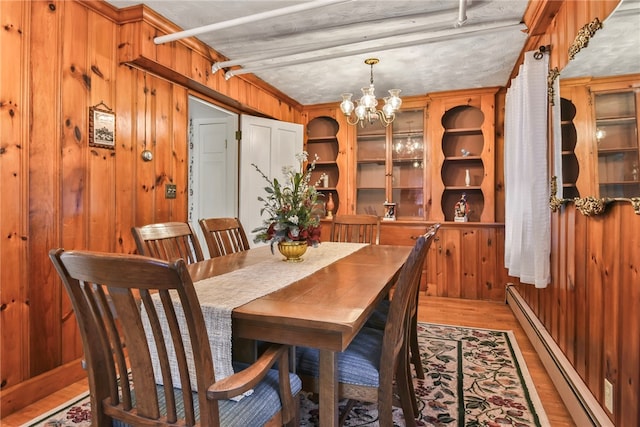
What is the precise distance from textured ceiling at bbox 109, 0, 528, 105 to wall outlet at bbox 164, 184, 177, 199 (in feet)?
3.80

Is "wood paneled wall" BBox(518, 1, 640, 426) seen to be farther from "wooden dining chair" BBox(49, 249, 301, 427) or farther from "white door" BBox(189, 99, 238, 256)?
"white door" BBox(189, 99, 238, 256)

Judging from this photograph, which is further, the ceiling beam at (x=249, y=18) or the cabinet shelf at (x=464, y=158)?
the cabinet shelf at (x=464, y=158)

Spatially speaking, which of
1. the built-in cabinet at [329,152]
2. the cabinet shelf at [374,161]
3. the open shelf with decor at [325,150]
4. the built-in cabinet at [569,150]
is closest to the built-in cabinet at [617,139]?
the built-in cabinet at [569,150]

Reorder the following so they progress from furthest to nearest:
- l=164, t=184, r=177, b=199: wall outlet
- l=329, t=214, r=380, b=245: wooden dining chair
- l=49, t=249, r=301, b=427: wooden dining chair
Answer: l=329, t=214, r=380, b=245: wooden dining chair
l=164, t=184, r=177, b=199: wall outlet
l=49, t=249, r=301, b=427: wooden dining chair

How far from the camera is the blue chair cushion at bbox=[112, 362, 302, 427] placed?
3.47 feet

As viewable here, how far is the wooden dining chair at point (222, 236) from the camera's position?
2.35 meters

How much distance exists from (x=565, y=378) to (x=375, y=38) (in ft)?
8.23

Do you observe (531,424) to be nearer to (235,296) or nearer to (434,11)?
(235,296)

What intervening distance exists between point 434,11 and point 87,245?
2.76 meters

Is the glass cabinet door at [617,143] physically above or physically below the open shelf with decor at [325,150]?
below

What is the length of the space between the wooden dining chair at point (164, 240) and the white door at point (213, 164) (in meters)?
1.78

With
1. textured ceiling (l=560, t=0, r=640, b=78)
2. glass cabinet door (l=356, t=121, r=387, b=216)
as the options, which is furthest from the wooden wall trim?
glass cabinet door (l=356, t=121, r=387, b=216)

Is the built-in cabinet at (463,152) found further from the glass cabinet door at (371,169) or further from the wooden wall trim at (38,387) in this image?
the wooden wall trim at (38,387)

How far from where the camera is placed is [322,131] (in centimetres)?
503
